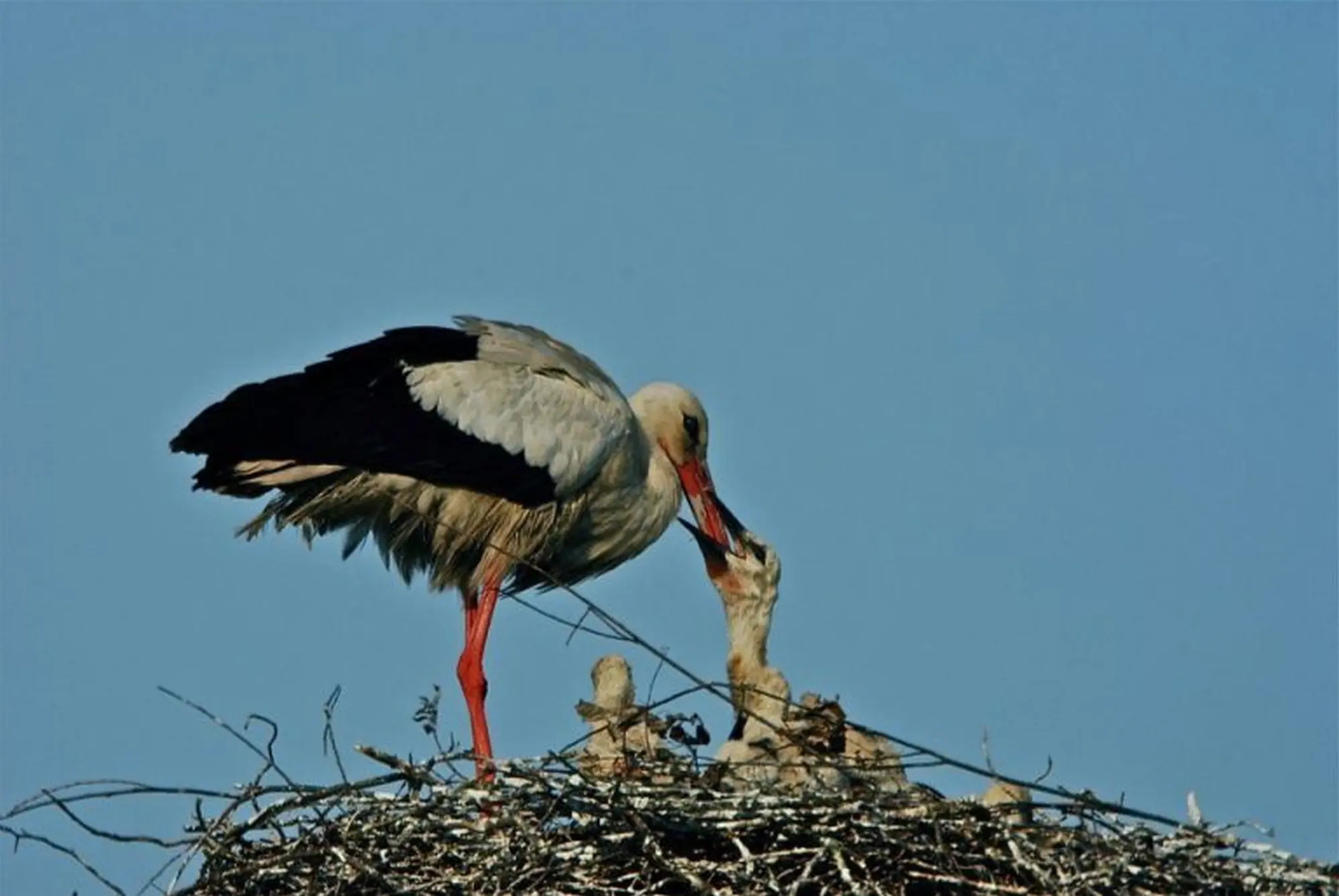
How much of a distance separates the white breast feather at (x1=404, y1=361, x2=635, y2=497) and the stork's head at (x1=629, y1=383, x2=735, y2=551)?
1.48 feet

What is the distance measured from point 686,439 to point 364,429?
118 cm

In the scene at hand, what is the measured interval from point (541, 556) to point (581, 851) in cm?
285

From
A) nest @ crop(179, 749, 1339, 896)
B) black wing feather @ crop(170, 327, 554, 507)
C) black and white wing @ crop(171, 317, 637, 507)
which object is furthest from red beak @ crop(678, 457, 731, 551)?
nest @ crop(179, 749, 1339, 896)

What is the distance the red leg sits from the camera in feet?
33.3

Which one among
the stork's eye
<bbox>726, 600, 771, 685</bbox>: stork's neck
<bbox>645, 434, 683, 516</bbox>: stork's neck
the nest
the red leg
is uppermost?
the stork's eye

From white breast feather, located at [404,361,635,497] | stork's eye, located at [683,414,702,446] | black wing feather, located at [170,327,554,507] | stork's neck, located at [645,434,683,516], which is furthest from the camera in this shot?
stork's eye, located at [683,414,702,446]

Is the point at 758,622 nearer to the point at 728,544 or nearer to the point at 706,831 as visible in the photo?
the point at 728,544

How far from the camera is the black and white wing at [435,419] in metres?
9.77

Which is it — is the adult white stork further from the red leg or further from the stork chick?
the stork chick

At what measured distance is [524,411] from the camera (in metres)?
10.0

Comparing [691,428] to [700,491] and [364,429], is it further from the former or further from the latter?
[364,429]

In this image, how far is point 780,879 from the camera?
24.6 feet

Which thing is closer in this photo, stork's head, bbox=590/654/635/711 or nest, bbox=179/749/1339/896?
nest, bbox=179/749/1339/896

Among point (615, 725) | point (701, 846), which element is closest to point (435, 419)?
point (615, 725)
